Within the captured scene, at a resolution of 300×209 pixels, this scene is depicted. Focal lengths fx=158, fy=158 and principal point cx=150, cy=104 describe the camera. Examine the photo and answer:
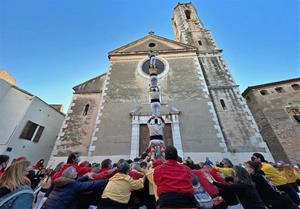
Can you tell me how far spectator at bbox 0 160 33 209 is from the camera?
182 centimetres

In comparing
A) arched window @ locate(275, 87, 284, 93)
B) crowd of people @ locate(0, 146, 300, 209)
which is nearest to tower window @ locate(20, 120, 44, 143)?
crowd of people @ locate(0, 146, 300, 209)

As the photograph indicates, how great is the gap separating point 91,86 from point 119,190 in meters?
11.0

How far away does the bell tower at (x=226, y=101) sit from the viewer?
9.30m

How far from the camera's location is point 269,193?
2967mm

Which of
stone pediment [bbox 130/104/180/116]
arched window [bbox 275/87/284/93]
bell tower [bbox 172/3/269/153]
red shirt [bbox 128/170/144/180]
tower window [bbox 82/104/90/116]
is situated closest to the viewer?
red shirt [bbox 128/170/144/180]

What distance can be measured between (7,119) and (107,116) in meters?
6.26

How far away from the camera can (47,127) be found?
1270 cm

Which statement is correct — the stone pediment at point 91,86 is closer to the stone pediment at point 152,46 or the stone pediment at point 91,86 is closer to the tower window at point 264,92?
the stone pediment at point 152,46

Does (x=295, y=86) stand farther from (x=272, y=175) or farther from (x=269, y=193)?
(x=269, y=193)

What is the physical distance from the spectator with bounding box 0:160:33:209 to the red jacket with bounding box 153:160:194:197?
1668mm

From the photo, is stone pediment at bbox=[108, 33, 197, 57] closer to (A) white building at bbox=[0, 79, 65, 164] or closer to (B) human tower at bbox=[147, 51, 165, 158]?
(A) white building at bbox=[0, 79, 65, 164]

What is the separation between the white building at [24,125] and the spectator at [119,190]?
1010cm

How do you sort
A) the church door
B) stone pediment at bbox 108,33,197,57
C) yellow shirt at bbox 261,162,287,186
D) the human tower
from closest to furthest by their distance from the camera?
yellow shirt at bbox 261,162,287,186, the human tower, the church door, stone pediment at bbox 108,33,197,57

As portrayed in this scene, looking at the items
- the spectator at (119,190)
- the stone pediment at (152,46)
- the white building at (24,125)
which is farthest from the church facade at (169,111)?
the spectator at (119,190)
